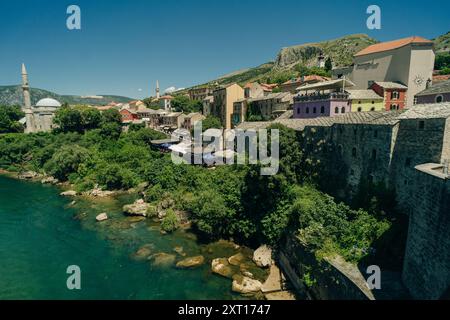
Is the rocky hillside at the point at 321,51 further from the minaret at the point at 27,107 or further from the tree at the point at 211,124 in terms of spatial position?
the minaret at the point at 27,107

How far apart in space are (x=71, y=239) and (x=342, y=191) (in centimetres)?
2263

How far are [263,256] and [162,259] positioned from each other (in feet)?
23.9

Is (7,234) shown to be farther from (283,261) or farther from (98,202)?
(283,261)

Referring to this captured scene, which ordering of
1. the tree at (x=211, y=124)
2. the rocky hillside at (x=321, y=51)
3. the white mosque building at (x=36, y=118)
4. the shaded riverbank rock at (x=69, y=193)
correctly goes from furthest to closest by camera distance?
the rocky hillside at (x=321, y=51) → the white mosque building at (x=36, y=118) → the tree at (x=211, y=124) → the shaded riverbank rock at (x=69, y=193)

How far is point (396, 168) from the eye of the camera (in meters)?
15.8

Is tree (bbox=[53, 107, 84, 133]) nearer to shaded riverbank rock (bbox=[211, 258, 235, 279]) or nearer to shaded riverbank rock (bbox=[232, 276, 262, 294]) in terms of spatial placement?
shaded riverbank rock (bbox=[211, 258, 235, 279])

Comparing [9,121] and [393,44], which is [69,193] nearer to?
[393,44]

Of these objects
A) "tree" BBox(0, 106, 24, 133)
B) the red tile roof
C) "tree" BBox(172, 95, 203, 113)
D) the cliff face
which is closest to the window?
the red tile roof

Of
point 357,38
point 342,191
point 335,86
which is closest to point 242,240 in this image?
point 342,191

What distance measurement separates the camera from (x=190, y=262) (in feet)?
60.4

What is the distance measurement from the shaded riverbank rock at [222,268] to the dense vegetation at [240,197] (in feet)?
9.60

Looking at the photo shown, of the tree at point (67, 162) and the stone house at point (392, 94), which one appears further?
the tree at point (67, 162)

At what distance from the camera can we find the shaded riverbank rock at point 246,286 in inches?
613

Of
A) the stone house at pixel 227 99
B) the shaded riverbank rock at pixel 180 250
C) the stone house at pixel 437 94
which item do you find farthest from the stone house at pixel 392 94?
the shaded riverbank rock at pixel 180 250
